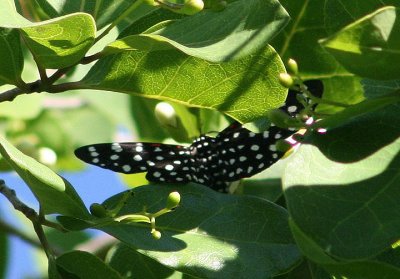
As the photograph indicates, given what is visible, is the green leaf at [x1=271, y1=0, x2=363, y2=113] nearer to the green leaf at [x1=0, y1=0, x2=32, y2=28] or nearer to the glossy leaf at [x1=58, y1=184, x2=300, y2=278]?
the glossy leaf at [x1=58, y1=184, x2=300, y2=278]

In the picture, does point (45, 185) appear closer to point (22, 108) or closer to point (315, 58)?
point (315, 58)

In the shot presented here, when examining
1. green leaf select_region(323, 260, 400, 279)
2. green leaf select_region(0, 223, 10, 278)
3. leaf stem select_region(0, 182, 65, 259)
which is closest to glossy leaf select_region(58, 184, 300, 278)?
leaf stem select_region(0, 182, 65, 259)

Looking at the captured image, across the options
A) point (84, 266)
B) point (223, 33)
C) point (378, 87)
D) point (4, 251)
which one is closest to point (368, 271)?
point (378, 87)

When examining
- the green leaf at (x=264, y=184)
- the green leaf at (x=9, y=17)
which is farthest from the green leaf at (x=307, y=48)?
the green leaf at (x=9, y=17)

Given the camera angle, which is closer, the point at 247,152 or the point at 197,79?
the point at 197,79

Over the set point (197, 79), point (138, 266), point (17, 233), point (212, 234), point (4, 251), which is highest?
point (197, 79)

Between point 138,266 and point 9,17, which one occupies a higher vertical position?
point 9,17

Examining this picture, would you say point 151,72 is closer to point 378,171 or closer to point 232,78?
point 232,78
